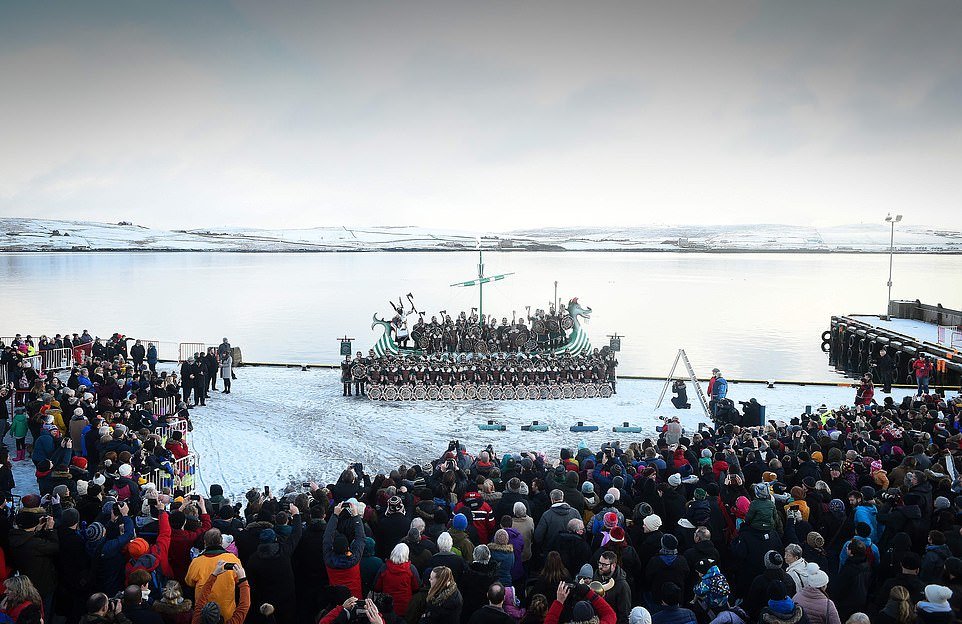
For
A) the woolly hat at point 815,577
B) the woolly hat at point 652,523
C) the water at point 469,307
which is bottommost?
the water at point 469,307

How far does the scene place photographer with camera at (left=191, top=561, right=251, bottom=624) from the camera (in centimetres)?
559

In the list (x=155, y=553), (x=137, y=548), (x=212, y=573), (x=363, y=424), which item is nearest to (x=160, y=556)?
(x=155, y=553)

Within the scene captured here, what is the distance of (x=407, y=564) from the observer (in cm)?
609

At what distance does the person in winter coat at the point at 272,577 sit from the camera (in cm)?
628

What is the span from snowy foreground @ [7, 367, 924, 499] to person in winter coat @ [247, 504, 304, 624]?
21.1ft

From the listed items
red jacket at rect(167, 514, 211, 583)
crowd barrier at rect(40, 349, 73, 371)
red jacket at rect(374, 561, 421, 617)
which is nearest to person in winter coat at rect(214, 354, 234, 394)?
crowd barrier at rect(40, 349, 73, 371)

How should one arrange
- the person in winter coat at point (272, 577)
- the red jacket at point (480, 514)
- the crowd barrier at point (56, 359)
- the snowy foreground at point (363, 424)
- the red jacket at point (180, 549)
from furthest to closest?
the crowd barrier at point (56, 359), the snowy foreground at point (363, 424), the red jacket at point (480, 514), the red jacket at point (180, 549), the person in winter coat at point (272, 577)

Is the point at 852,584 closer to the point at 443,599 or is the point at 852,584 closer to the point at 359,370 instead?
the point at 443,599

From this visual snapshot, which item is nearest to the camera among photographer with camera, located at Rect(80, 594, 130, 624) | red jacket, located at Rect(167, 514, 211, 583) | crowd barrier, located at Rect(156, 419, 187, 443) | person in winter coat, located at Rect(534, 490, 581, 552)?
photographer with camera, located at Rect(80, 594, 130, 624)

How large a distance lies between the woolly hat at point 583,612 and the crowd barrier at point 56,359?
20.0 m

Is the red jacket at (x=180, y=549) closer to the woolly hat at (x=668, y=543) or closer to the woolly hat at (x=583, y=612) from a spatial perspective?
the woolly hat at (x=583, y=612)

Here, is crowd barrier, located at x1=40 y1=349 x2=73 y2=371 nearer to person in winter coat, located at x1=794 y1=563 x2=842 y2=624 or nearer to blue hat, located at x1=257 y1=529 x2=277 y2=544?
blue hat, located at x1=257 y1=529 x2=277 y2=544

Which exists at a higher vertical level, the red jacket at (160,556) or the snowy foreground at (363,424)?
the red jacket at (160,556)

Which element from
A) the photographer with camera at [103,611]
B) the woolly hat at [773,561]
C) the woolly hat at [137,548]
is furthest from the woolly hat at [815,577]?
the woolly hat at [137,548]
